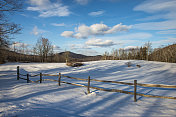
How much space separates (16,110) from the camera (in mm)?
4539

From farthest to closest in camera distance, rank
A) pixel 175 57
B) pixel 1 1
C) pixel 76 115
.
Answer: pixel 175 57 → pixel 1 1 → pixel 76 115

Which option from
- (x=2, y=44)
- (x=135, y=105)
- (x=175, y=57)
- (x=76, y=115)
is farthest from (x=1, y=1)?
(x=175, y=57)

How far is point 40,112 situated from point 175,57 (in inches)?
2025

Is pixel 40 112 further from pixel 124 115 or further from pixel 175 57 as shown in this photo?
pixel 175 57

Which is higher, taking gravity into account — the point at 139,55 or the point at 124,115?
the point at 139,55

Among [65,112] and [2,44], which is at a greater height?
[2,44]

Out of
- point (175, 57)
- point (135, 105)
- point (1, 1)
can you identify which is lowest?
point (135, 105)

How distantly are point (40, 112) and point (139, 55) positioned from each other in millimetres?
59148

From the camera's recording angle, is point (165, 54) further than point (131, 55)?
No

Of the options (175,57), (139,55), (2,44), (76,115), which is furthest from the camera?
(139,55)

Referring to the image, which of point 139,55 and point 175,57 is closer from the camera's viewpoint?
point 175,57

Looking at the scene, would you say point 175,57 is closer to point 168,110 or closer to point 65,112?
point 168,110

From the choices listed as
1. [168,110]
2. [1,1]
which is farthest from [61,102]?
[1,1]

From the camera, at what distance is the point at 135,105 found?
219 inches
